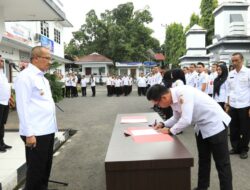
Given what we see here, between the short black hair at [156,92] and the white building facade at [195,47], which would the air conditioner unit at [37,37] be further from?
the short black hair at [156,92]

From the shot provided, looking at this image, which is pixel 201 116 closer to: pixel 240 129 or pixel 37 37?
pixel 240 129

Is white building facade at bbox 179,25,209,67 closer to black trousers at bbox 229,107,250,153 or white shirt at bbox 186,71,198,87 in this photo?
Result: white shirt at bbox 186,71,198,87

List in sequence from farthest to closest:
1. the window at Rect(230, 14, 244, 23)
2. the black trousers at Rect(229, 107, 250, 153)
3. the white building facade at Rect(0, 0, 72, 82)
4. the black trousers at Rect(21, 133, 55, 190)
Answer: the white building facade at Rect(0, 0, 72, 82) < the window at Rect(230, 14, 244, 23) < the black trousers at Rect(229, 107, 250, 153) < the black trousers at Rect(21, 133, 55, 190)

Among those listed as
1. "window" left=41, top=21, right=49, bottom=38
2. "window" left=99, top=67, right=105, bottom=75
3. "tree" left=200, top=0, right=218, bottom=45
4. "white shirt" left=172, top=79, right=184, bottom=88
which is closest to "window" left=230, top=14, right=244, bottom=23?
"white shirt" left=172, top=79, right=184, bottom=88

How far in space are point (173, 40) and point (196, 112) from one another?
4827 centimetres

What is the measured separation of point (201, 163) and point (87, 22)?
4425 centimetres

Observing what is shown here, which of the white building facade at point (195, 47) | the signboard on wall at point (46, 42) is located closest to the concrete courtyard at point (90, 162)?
the signboard on wall at point (46, 42)

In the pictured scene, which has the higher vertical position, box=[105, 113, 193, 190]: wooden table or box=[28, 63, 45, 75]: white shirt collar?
box=[28, 63, 45, 75]: white shirt collar

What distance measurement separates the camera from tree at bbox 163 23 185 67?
4811 cm

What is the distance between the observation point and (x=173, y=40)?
51.1 meters

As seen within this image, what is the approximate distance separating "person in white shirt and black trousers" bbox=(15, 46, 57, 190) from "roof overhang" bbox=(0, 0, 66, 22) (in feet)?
15.4

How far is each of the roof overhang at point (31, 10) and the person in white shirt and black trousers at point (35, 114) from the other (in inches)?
185

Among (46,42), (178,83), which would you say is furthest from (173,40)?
(178,83)

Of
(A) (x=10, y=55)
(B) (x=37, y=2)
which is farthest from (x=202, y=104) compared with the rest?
(A) (x=10, y=55)
